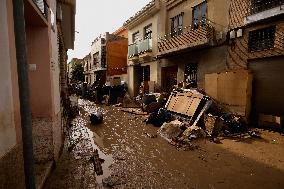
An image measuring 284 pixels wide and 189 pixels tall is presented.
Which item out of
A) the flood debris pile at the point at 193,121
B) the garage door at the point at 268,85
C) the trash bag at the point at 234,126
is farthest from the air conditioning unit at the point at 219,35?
the trash bag at the point at 234,126

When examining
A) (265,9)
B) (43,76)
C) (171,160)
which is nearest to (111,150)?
(171,160)

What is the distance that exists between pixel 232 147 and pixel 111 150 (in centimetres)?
395

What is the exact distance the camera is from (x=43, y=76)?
15.9ft

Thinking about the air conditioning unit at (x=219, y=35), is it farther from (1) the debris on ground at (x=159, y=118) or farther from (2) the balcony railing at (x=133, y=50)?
(2) the balcony railing at (x=133, y=50)

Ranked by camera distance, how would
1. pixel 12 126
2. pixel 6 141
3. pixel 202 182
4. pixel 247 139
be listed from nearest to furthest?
pixel 6 141
pixel 12 126
pixel 202 182
pixel 247 139

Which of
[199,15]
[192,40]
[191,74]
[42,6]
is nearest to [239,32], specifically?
[192,40]

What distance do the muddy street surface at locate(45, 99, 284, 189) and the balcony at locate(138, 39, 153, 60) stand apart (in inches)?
438

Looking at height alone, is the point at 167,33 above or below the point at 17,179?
above

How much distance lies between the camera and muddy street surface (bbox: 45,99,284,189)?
471 cm

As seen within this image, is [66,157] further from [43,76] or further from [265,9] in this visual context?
[265,9]

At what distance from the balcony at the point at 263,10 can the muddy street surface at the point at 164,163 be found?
5.13m

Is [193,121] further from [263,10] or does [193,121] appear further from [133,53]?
[133,53]

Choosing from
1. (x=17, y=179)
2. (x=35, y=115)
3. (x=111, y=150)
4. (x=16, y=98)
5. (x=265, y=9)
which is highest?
(x=265, y=9)

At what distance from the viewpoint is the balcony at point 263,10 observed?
9273mm
